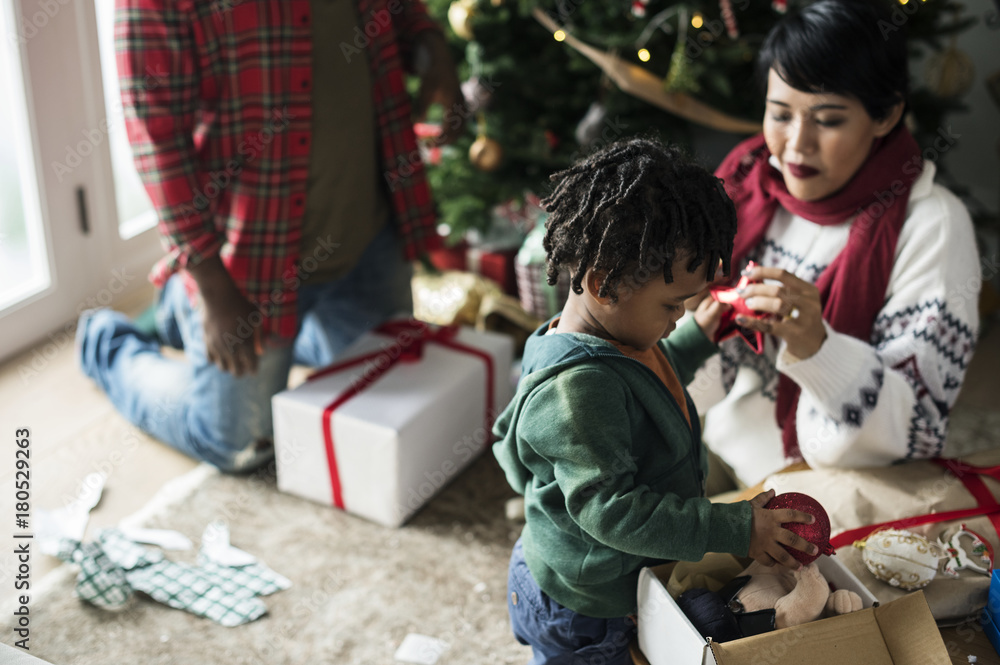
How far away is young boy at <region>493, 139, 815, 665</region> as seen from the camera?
99 centimetres

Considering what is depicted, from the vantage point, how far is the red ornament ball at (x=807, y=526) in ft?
3.28

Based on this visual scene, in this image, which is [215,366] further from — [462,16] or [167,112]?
[462,16]

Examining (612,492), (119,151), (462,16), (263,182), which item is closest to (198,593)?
(263,182)

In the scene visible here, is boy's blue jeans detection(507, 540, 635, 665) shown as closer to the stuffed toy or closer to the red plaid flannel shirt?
the stuffed toy

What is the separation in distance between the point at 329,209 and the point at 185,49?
1.40 feet

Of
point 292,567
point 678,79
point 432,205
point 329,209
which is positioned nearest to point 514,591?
point 292,567

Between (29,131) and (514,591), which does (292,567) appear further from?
(29,131)

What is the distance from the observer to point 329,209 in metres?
1.94

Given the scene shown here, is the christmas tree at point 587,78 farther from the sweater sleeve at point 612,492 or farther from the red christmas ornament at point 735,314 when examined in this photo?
the sweater sleeve at point 612,492

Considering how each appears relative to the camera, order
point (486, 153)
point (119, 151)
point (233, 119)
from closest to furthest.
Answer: point (233, 119) < point (486, 153) < point (119, 151)

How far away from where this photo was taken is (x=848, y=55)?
4.35ft

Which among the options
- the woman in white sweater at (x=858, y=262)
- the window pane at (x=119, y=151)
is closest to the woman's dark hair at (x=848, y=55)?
the woman in white sweater at (x=858, y=262)

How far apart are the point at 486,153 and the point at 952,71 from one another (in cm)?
125

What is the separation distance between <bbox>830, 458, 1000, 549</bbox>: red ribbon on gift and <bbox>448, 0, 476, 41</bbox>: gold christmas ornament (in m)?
1.50
